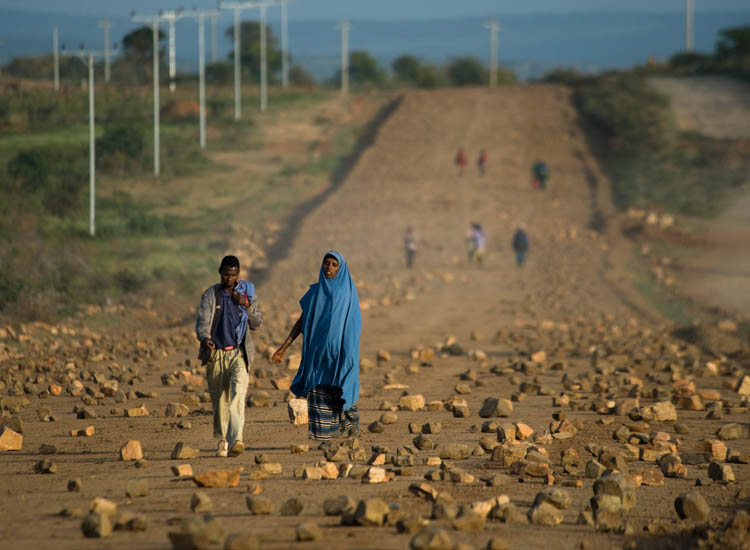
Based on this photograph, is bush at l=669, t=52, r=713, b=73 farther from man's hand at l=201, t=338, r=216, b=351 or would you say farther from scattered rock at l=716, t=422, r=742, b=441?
man's hand at l=201, t=338, r=216, b=351

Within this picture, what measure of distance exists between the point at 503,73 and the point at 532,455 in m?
80.3

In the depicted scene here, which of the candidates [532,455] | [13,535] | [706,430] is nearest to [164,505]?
[13,535]

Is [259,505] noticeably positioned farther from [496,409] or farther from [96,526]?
[496,409]

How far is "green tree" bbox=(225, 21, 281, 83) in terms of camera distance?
68.8 meters

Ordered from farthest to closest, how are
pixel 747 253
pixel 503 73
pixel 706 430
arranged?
1. pixel 503 73
2. pixel 747 253
3. pixel 706 430

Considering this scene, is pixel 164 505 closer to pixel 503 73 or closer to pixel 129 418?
pixel 129 418

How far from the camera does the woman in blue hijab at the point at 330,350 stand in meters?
7.79

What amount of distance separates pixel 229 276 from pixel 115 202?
23604mm

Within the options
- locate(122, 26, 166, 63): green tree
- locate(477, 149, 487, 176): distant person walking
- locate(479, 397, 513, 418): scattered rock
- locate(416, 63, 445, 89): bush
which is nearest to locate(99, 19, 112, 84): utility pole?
locate(122, 26, 166, 63): green tree

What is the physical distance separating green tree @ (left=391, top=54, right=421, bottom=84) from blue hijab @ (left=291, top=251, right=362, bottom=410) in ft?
281

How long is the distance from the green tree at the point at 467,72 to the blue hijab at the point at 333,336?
81.0m

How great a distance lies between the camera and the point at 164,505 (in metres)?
6.14

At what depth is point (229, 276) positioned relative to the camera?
24.4 feet

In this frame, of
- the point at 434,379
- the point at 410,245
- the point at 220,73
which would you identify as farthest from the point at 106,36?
the point at 220,73
